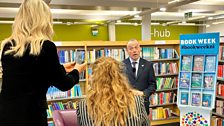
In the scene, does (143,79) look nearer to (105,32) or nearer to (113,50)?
(113,50)

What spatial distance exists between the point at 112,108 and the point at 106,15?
10905 millimetres

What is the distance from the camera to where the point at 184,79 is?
4578 mm

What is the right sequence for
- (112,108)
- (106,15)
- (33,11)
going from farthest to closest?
1. (106,15)
2. (112,108)
3. (33,11)

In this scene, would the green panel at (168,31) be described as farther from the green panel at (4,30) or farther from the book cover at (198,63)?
the book cover at (198,63)

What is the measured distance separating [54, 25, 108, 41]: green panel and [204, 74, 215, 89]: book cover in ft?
29.3

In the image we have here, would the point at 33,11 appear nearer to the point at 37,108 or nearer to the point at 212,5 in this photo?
the point at 37,108

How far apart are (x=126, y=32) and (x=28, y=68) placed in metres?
12.3

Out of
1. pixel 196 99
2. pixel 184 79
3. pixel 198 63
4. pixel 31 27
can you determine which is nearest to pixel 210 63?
pixel 198 63

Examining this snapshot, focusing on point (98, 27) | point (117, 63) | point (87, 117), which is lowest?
point (87, 117)

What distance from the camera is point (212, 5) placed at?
9.84 m

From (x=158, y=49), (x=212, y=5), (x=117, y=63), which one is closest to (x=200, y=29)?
(x=212, y=5)

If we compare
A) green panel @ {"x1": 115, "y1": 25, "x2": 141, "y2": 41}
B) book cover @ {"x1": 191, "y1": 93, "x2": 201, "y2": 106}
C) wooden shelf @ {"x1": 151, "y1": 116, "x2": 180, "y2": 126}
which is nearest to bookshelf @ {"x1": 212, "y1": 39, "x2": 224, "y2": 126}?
wooden shelf @ {"x1": 151, "y1": 116, "x2": 180, "y2": 126}

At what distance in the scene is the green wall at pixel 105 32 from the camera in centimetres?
1233

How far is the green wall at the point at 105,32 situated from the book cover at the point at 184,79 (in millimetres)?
8113
